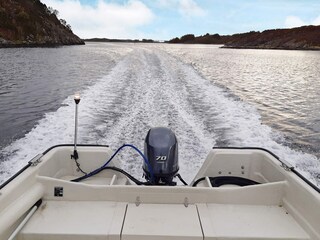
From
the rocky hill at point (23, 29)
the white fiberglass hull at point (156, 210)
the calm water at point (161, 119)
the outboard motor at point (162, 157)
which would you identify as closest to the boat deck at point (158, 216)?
the white fiberglass hull at point (156, 210)

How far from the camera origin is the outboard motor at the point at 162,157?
2.92m

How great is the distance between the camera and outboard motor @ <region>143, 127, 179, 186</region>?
2918 mm

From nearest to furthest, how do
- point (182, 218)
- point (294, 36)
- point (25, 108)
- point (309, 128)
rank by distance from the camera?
point (182, 218)
point (309, 128)
point (25, 108)
point (294, 36)

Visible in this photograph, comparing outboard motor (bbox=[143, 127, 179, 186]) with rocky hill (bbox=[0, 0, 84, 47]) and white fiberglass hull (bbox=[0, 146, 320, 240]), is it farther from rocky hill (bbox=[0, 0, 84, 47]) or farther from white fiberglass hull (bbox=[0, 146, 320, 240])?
rocky hill (bbox=[0, 0, 84, 47])

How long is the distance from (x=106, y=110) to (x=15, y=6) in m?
65.0

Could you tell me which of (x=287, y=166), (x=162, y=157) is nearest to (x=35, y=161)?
(x=162, y=157)

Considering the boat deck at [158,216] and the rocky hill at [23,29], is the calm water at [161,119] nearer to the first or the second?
the boat deck at [158,216]

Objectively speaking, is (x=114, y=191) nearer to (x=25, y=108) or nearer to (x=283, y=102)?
(x=25, y=108)

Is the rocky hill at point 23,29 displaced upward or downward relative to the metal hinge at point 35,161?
upward

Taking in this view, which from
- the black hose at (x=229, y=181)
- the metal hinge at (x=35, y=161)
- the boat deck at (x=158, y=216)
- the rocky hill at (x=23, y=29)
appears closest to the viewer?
the boat deck at (x=158, y=216)

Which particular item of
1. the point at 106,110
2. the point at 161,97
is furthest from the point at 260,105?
the point at 106,110

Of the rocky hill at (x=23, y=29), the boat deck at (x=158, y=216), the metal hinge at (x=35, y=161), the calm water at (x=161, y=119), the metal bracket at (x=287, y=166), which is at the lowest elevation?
the calm water at (x=161, y=119)

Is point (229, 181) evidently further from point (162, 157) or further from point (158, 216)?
point (158, 216)

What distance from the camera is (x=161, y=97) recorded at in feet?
28.5
